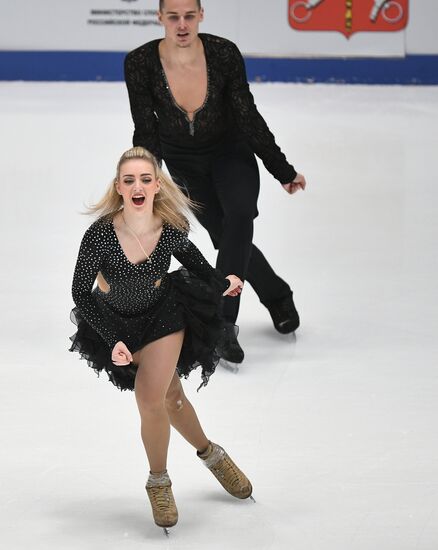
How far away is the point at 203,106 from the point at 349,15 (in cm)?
745

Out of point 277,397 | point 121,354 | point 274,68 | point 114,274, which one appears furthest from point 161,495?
point 274,68

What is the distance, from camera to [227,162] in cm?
424

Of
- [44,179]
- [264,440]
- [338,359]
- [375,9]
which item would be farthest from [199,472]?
[375,9]

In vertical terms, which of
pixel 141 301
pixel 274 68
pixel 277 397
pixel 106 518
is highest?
pixel 141 301

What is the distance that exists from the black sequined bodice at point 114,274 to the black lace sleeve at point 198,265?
4cm

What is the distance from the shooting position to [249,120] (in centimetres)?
418

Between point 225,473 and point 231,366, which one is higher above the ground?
point 225,473

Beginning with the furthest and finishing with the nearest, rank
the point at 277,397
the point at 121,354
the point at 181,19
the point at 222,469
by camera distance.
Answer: the point at 181,19 < the point at 277,397 < the point at 222,469 < the point at 121,354

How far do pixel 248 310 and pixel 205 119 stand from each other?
3.11ft

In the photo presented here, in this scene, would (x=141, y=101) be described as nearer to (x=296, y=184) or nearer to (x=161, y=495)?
(x=296, y=184)

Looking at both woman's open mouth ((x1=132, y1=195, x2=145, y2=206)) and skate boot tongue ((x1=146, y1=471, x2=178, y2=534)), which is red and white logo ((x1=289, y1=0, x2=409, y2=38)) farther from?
skate boot tongue ((x1=146, y1=471, x2=178, y2=534))

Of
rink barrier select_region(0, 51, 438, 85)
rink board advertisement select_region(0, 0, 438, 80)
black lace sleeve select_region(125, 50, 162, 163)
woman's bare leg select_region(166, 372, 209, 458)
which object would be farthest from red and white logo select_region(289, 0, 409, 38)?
woman's bare leg select_region(166, 372, 209, 458)

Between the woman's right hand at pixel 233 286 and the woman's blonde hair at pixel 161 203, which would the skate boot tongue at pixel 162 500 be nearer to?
the woman's right hand at pixel 233 286

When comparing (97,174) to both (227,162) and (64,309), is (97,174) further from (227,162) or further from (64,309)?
(227,162)
